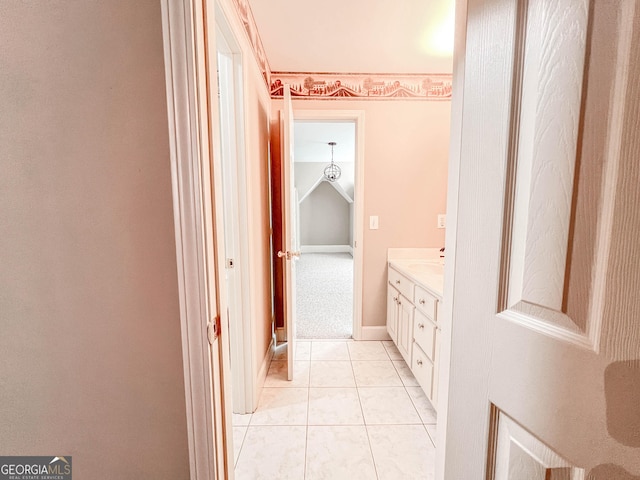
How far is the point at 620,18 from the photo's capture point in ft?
1.09

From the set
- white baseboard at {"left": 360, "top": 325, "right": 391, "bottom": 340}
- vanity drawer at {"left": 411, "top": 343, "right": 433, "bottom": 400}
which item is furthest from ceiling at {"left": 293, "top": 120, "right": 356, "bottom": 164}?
vanity drawer at {"left": 411, "top": 343, "right": 433, "bottom": 400}

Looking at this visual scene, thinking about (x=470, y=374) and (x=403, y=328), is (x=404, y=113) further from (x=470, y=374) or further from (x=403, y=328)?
(x=470, y=374)

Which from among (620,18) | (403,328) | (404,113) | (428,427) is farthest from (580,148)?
(404,113)

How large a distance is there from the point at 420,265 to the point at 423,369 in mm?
905

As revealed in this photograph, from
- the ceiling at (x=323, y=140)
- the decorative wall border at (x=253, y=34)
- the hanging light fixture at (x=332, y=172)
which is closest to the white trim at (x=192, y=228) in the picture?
the decorative wall border at (x=253, y=34)

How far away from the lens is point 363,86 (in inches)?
92.2

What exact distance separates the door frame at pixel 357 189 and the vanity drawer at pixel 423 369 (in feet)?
2.57

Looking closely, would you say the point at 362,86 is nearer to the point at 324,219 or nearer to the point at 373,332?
the point at 373,332

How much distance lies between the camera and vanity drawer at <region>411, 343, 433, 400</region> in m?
1.58

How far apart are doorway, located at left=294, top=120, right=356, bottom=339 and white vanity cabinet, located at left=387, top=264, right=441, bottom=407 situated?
0.68 meters

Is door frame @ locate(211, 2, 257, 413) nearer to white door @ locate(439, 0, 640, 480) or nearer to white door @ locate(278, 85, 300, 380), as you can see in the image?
white door @ locate(278, 85, 300, 380)

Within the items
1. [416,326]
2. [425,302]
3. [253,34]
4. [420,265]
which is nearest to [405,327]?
[416,326]

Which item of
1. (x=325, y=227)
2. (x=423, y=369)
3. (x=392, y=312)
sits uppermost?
(x=325, y=227)

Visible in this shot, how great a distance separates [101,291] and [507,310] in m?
0.96
